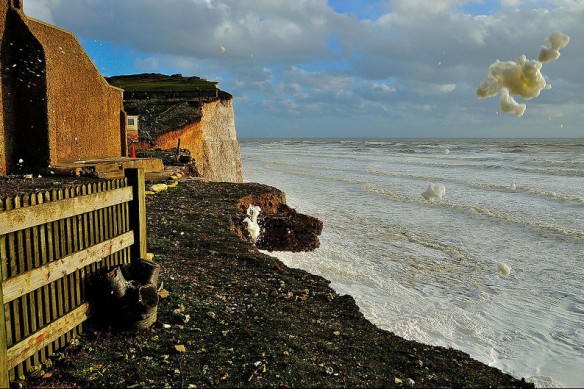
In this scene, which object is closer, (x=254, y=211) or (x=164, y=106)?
(x=254, y=211)

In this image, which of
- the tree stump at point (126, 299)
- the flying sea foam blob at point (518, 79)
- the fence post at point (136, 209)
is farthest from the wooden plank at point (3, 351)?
the flying sea foam blob at point (518, 79)

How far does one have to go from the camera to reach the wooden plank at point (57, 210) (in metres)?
4.14

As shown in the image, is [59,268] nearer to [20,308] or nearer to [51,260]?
[51,260]

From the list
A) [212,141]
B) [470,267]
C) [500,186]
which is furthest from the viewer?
[212,141]

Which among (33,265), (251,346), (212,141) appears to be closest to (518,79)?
(251,346)

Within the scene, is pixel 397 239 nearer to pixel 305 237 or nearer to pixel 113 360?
pixel 305 237

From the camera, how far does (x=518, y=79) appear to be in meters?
5.37

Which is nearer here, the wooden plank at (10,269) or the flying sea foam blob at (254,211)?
the wooden plank at (10,269)

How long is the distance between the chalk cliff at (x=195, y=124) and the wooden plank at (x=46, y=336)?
21661 millimetres

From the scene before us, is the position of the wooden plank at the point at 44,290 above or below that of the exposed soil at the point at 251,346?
above

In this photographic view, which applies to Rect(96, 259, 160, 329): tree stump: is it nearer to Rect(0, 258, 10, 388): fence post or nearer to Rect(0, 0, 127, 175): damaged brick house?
Rect(0, 258, 10, 388): fence post

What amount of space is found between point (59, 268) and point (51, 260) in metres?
0.13

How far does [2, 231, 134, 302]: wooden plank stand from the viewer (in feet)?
13.6

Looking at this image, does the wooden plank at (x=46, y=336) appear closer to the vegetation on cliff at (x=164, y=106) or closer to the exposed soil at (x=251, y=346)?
the exposed soil at (x=251, y=346)
